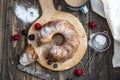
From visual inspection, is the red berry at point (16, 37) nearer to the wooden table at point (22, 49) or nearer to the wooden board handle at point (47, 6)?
the wooden table at point (22, 49)

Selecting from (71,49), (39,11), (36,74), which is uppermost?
(39,11)

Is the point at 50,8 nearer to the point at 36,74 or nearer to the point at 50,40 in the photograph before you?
the point at 50,40

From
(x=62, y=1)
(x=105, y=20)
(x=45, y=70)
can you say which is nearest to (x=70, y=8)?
(x=62, y=1)

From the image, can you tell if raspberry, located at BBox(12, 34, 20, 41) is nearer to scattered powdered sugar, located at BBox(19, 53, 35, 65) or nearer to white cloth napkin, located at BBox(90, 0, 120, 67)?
scattered powdered sugar, located at BBox(19, 53, 35, 65)

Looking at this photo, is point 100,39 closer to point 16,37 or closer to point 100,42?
point 100,42

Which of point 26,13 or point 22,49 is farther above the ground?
point 26,13

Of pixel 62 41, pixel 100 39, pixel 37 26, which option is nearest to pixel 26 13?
pixel 37 26

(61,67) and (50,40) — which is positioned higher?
(50,40)

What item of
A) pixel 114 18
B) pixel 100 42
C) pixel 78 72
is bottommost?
pixel 78 72
